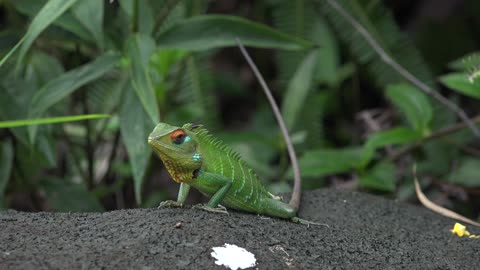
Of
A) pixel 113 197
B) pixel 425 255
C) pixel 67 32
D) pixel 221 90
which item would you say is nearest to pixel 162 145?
pixel 425 255

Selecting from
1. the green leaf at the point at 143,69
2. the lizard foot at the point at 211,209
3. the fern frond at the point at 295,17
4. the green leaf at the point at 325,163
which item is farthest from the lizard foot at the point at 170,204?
the fern frond at the point at 295,17

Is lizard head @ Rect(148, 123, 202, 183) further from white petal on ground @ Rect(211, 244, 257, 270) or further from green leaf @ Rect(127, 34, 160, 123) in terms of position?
white petal on ground @ Rect(211, 244, 257, 270)

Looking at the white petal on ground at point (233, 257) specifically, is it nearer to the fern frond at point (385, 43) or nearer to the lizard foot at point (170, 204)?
the lizard foot at point (170, 204)

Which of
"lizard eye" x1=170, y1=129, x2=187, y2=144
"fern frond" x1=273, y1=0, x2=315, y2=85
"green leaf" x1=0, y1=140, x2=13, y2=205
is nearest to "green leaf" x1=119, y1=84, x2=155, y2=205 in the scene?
"lizard eye" x1=170, y1=129, x2=187, y2=144

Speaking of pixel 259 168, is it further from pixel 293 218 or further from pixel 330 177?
pixel 293 218

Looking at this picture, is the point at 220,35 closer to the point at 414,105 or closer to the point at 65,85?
the point at 65,85

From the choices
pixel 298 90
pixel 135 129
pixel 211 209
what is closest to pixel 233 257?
pixel 211 209

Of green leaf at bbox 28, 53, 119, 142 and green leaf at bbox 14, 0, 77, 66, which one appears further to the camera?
green leaf at bbox 28, 53, 119, 142

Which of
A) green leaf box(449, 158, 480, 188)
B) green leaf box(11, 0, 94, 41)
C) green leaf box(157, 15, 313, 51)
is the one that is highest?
green leaf box(11, 0, 94, 41)
